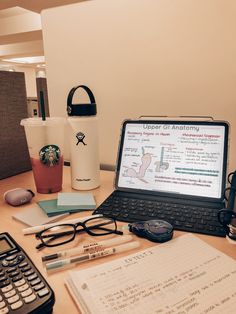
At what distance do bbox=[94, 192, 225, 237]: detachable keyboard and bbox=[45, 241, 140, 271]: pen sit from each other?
0.09m

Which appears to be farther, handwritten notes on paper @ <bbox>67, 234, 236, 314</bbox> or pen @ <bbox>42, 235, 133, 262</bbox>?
pen @ <bbox>42, 235, 133, 262</bbox>

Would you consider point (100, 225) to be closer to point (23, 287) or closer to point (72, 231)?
point (72, 231)

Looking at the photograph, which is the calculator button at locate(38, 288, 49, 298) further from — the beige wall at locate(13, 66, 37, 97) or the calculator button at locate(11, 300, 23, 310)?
the beige wall at locate(13, 66, 37, 97)

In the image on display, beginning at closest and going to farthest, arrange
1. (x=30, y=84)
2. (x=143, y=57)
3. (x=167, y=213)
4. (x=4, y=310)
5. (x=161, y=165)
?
A: (x=4, y=310)
(x=167, y=213)
(x=161, y=165)
(x=143, y=57)
(x=30, y=84)

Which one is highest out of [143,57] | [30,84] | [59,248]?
[30,84]

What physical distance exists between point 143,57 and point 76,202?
470mm

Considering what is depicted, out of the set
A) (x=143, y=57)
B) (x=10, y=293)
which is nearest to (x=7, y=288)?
(x=10, y=293)

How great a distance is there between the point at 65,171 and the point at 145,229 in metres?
0.50

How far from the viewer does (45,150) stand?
0.69 m

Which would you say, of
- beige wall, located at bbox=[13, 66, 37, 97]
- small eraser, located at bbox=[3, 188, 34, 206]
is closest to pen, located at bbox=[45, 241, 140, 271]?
small eraser, located at bbox=[3, 188, 34, 206]

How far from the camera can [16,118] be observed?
89 cm

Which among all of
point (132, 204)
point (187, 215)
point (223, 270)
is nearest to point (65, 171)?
point (132, 204)

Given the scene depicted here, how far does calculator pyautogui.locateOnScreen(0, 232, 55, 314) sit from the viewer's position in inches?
12.1

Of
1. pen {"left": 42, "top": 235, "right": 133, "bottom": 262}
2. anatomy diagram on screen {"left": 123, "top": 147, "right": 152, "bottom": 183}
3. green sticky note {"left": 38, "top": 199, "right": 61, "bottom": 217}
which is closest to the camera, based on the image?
pen {"left": 42, "top": 235, "right": 133, "bottom": 262}
